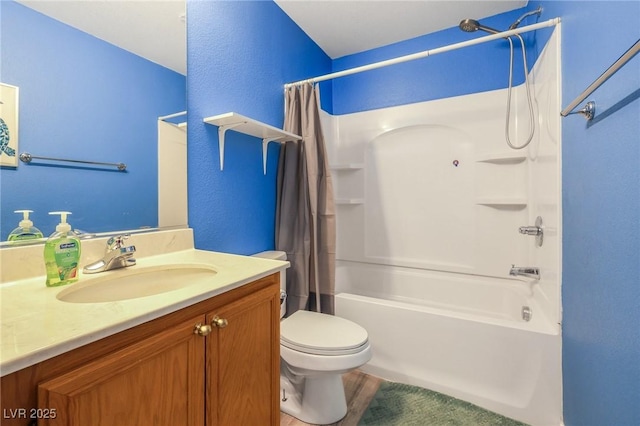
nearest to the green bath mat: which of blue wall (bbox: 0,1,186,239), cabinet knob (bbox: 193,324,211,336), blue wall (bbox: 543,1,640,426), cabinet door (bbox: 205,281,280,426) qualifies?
blue wall (bbox: 543,1,640,426)

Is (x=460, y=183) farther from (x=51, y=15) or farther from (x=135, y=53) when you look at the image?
(x=51, y=15)

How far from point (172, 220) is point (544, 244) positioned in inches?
77.1

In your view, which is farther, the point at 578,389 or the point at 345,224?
the point at 345,224

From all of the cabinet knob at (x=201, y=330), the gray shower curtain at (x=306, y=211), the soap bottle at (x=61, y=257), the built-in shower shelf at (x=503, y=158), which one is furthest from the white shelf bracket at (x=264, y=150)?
the built-in shower shelf at (x=503, y=158)

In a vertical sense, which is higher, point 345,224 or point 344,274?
point 345,224

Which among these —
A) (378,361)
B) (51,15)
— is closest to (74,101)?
(51,15)

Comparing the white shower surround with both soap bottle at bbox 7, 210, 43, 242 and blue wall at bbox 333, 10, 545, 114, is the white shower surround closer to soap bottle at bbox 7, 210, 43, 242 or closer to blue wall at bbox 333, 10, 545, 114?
blue wall at bbox 333, 10, 545, 114

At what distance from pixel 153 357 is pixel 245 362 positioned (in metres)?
0.31

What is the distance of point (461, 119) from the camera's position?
215cm

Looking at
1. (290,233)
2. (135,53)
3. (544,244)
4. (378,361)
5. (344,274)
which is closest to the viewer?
(135,53)

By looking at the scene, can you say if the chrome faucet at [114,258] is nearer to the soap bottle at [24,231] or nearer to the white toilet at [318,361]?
the soap bottle at [24,231]

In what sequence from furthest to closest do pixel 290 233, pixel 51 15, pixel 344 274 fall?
pixel 344 274 < pixel 290 233 < pixel 51 15

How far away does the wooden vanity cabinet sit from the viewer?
0.48 meters

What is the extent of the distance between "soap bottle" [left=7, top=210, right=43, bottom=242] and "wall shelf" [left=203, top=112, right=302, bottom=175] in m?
0.78
